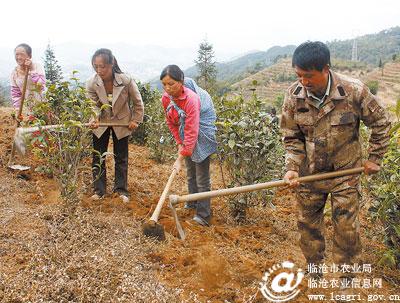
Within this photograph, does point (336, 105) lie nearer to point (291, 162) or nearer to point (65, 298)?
point (291, 162)

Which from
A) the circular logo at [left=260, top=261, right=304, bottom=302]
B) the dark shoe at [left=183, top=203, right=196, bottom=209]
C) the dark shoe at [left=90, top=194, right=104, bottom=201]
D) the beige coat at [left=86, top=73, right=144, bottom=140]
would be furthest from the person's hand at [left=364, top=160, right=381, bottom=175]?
the dark shoe at [left=90, top=194, right=104, bottom=201]

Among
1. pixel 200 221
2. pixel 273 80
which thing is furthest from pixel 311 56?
pixel 273 80

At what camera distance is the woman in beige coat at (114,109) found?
156 inches

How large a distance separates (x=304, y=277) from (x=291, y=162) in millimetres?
968

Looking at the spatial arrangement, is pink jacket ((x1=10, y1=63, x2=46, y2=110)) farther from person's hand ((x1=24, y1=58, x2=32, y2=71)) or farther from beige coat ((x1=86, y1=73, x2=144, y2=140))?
beige coat ((x1=86, y1=73, x2=144, y2=140))

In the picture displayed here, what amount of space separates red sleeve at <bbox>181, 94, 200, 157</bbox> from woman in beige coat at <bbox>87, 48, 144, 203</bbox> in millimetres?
833

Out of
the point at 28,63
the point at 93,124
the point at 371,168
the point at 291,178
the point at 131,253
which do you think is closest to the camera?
the point at 371,168

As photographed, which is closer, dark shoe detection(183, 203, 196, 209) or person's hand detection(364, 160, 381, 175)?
person's hand detection(364, 160, 381, 175)

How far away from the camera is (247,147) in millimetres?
3826

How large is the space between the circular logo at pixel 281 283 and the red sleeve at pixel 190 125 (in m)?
1.28

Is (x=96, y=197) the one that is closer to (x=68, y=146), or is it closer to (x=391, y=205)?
(x=68, y=146)

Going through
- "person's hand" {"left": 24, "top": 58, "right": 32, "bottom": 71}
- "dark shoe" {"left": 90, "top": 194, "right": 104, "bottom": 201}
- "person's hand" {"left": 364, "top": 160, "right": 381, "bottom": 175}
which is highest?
"person's hand" {"left": 24, "top": 58, "right": 32, "bottom": 71}

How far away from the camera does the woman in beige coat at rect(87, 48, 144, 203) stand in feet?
13.0

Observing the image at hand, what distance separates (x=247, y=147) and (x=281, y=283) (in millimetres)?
1370
